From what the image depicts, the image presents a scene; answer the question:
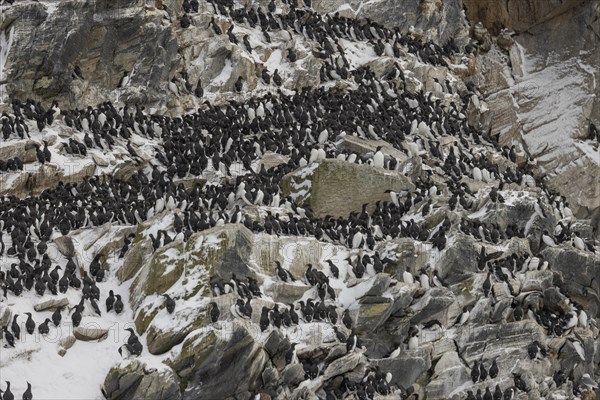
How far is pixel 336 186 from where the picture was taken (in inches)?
1697

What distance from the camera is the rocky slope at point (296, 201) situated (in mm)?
34938

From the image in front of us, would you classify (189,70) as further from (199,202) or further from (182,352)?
(182,352)

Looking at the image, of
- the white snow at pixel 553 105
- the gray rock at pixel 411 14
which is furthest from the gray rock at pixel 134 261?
the white snow at pixel 553 105

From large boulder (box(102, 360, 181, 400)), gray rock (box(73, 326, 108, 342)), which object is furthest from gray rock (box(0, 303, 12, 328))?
large boulder (box(102, 360, 181, 400))

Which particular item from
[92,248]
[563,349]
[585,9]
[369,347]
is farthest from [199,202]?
[585,9]

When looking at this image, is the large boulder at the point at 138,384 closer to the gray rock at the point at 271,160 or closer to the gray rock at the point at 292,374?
the gray rock at the point at 292,374

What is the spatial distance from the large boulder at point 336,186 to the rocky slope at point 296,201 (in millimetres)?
71

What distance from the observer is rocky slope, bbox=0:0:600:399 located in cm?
3494

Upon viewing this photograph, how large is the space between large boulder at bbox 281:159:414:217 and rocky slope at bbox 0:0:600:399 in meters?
0.07

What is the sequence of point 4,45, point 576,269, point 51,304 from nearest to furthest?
point 51,304 < point 576,269 < point 4,45

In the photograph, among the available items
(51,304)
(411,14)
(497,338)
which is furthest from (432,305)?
(411,14)

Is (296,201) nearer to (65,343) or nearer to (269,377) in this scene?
(269,377)

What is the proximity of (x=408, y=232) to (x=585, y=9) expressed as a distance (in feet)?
74.1

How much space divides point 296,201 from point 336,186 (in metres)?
1.38
